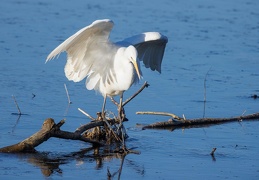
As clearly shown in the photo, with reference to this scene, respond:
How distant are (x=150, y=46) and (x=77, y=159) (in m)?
2.88

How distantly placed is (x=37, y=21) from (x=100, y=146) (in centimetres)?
876

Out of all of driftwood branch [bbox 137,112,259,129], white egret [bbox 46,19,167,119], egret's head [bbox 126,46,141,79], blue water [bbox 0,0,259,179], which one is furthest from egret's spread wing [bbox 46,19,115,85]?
driftwood branch [bbox 137,112,259,129]

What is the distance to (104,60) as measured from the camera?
10414mm

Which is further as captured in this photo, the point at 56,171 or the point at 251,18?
the point at 251,18

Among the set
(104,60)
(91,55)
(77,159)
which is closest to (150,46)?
(104,60)

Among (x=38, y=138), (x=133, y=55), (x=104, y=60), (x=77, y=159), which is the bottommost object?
(x=77, y=159)

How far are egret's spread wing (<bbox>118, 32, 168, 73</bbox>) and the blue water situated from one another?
0.85 meters

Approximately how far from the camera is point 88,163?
904 centimetres

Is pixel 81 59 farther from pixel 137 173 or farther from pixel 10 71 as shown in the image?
pixel 10 71

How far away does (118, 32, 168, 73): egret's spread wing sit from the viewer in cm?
1070

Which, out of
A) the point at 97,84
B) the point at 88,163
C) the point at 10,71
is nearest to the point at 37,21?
the point at 10,71

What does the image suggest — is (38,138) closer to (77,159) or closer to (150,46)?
(77,159)

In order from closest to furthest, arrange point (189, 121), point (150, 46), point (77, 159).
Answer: point (77, 159) < point (189, 121) < point (150, 46)

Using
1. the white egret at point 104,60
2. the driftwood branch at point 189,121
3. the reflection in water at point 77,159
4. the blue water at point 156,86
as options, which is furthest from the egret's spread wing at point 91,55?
the reflection in water at point 77,159
